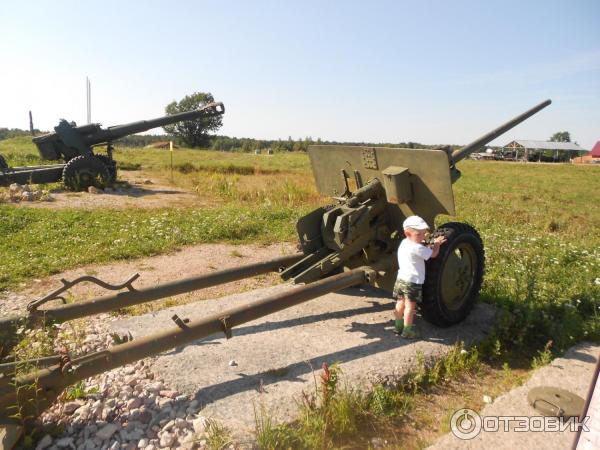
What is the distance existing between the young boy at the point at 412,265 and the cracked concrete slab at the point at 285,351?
0.79 ft

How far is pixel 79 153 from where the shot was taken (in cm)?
1362

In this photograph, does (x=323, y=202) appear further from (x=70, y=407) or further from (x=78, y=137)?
(x=70, y=407)

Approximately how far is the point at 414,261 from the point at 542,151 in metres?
70.3

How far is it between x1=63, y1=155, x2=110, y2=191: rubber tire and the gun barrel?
1137cm

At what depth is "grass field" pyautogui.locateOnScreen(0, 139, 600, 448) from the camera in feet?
Answer: 9.36

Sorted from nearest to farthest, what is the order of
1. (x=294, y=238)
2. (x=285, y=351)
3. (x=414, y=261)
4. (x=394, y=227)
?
(x=285, y=351) → (x=414, y=261) → (x=394, y=227) → (x=294, y=238)

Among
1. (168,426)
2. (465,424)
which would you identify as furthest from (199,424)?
(465,424)

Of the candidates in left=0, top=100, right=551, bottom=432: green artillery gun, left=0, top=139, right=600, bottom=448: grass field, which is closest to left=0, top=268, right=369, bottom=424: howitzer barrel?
left=0, top=100, right=551, bottom=432: green artillery gun

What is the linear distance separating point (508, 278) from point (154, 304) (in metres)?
3.94

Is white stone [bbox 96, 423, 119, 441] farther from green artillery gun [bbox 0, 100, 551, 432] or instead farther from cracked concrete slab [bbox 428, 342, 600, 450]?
cracked concrete slab [bbox 428, 342, 600, 450]

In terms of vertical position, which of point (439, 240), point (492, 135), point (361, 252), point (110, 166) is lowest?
point (361, 252)

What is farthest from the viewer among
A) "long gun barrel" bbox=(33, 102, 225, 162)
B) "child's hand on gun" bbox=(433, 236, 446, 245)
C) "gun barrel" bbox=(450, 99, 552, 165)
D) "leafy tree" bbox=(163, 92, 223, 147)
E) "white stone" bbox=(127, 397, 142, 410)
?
"leafy tree" bbox=(163, 92, 223, 147)

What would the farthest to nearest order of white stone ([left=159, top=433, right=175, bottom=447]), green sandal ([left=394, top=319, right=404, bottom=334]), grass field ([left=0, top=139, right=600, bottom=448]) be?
green sandal ([left=394, top=319, right=404, bottom=334])
grass field ([left=0, top=139, right=600, bottom=448])
white stone ([left=159, top=433, right=175, bottom=447])

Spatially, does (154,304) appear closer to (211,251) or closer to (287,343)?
(287,343)
